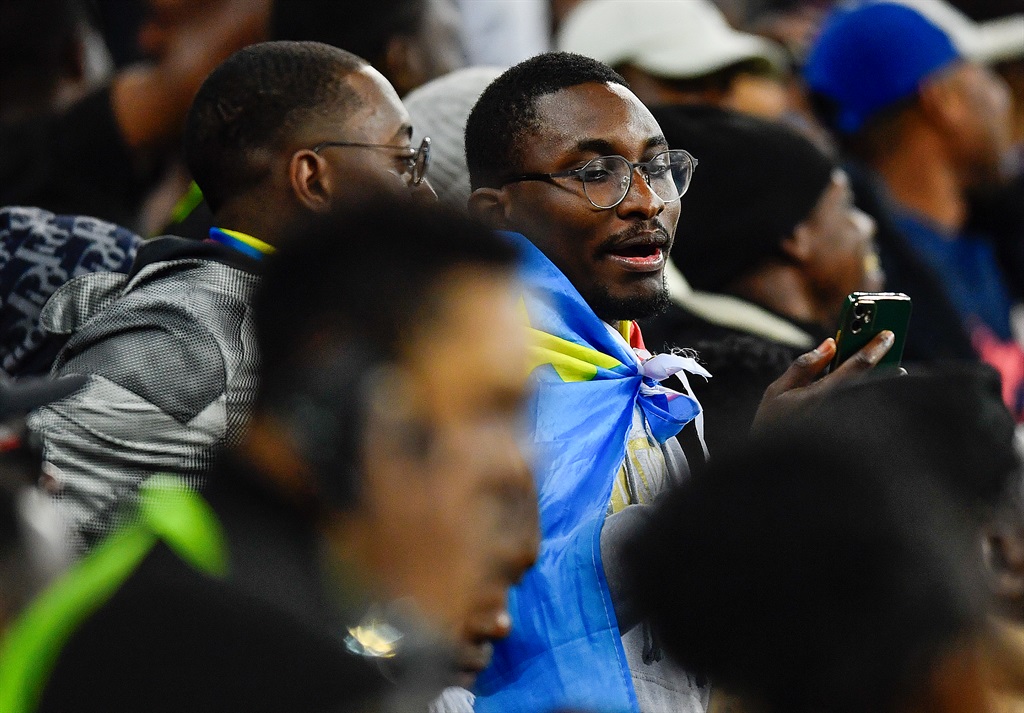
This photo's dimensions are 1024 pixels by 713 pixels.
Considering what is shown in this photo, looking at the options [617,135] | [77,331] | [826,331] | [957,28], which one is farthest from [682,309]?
[957,28]

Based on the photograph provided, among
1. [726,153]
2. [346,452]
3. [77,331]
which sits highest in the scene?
[346,452]

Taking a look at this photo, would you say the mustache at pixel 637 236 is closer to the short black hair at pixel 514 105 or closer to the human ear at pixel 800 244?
the short black hair at pixel 514 105

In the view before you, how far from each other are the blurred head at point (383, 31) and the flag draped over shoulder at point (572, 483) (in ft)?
5.68

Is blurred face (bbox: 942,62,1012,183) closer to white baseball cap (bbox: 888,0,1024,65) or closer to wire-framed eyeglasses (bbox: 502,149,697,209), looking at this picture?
white baseball cap (bbox: 888,0,1024,65)

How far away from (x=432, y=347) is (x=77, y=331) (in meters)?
1.32

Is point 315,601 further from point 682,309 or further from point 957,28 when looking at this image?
point 957,28

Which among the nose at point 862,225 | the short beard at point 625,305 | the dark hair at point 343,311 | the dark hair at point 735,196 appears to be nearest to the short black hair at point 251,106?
the short beard at point 625,305

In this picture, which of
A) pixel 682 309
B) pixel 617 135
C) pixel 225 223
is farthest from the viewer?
pixel 682 309

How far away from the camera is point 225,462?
1718mm

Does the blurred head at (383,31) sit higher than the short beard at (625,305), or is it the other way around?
the short beard at (625,305)

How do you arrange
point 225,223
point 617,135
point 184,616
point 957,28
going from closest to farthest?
point 184,616 < point 617,135 < point 225,223 < point 957,28

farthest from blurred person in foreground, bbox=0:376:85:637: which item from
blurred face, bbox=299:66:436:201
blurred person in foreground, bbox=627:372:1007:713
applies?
blurred face, bbox=299:66:436:201

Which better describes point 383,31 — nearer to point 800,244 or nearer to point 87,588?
point 800,244

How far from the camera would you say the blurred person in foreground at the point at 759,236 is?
4039 millimetres
